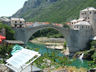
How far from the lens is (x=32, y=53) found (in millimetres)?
10430

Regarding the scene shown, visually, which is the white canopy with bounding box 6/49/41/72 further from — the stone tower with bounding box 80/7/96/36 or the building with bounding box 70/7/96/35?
the stone tower with bounding box 80/7/96/36

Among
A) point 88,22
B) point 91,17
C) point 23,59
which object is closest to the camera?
point 23,59

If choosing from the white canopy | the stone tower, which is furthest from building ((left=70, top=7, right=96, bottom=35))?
the white canopy

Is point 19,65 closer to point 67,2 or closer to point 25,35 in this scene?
point 25,35

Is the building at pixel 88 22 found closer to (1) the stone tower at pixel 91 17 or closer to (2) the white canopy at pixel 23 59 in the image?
(1) the stone tower at pixel 91 17

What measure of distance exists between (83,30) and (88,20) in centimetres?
393

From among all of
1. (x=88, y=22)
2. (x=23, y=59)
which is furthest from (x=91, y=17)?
(x=23, y=59)

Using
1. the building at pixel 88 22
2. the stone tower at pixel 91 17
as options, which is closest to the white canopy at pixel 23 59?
the building at pixel 88 22

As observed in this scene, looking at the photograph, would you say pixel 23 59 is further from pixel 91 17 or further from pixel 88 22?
pixel 88 22

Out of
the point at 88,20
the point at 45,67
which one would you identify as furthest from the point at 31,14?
the point at 45,67

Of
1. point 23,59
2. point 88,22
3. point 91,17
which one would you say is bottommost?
point 88,22

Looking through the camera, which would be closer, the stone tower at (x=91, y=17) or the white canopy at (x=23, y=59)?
the white canopy at (x=23, y=59)

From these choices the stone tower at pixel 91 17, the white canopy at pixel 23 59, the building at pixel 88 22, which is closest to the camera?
the white canopy at pixel 23 59

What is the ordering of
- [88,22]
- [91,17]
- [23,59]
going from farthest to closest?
[88,22]
[91,17]
[23,59]
